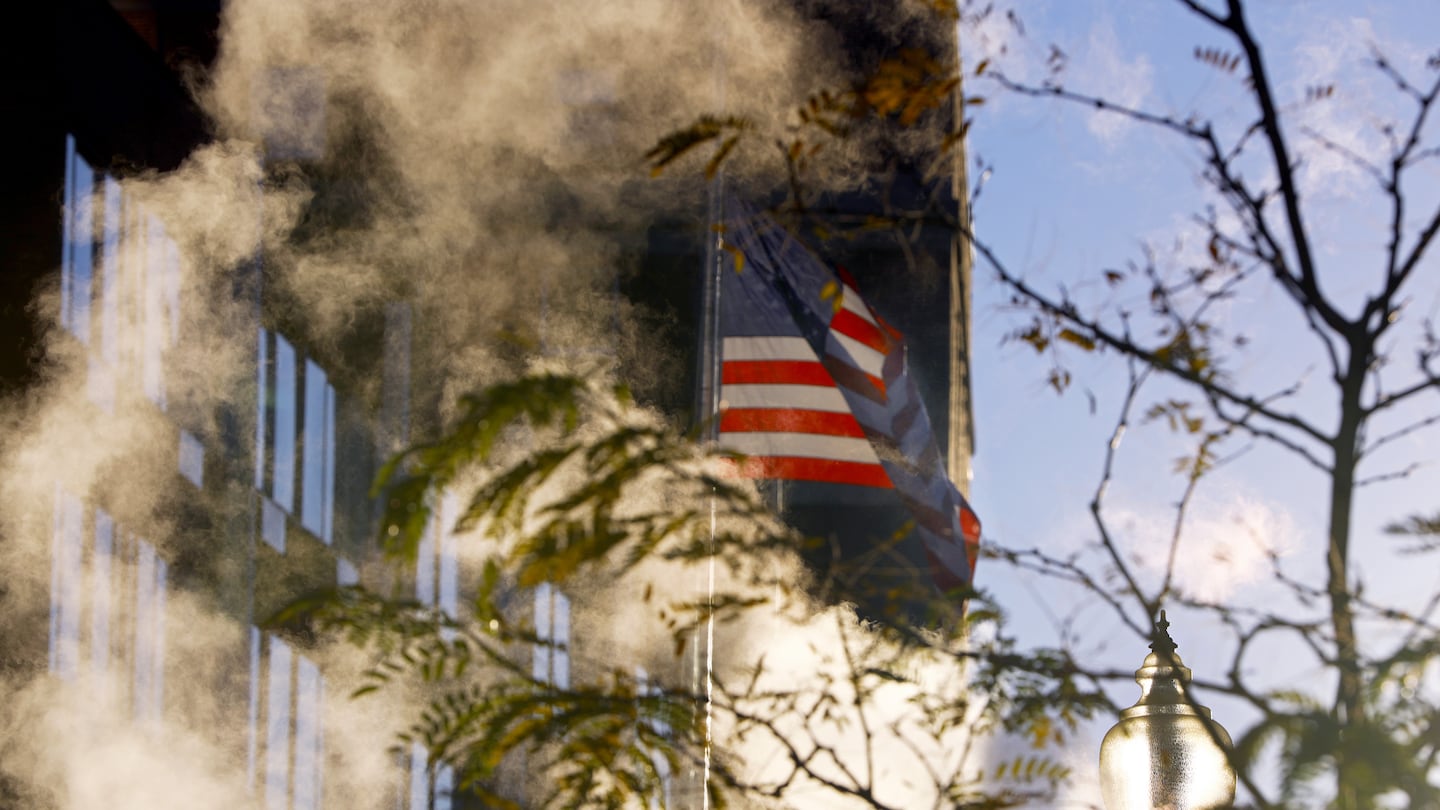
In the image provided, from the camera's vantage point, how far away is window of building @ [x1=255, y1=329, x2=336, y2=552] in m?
4.36

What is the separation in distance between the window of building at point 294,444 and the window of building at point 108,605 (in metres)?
0.38

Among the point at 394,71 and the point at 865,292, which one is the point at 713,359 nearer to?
the point at 865,292

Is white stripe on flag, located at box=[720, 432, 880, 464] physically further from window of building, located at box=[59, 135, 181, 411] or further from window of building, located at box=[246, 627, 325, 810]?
window of building, located at box=[59, 135, 181, 411]

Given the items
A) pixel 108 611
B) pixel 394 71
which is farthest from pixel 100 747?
pixel 394 71

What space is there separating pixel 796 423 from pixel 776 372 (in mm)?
184

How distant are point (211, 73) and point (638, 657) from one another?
240cm

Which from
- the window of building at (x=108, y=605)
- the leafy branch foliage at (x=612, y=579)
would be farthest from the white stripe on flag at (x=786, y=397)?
A: the leafy branch foliage at (x=612, y=579)

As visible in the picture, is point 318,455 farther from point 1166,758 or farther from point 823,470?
point 1166,758

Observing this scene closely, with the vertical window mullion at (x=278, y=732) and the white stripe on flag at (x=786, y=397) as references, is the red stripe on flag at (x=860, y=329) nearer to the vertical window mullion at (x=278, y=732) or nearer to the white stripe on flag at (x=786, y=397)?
the white stripe on flag at (x=786, y=397)

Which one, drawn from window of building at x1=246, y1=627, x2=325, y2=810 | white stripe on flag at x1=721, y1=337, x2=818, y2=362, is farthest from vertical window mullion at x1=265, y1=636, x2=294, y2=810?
white stripe on flag at x1=721, y1=337, x2=818, y2=362

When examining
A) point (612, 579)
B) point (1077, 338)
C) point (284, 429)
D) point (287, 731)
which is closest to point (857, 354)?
point (284, 429)

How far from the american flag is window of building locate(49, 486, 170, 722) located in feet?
5.96

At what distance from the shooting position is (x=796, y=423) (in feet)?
13.0

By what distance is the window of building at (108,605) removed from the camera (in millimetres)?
4121
